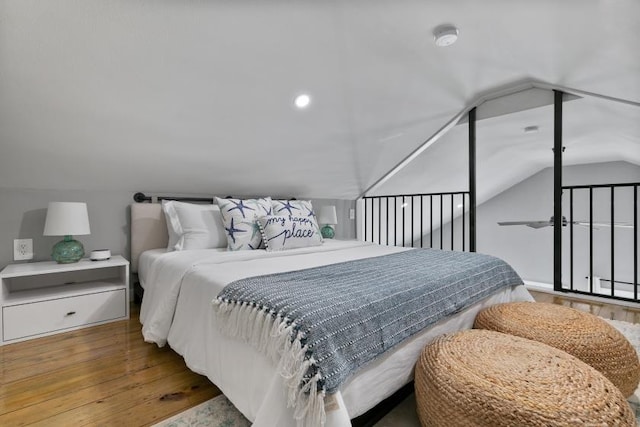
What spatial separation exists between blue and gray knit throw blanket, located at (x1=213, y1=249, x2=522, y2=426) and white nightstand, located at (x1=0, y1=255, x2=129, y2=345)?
1.52m

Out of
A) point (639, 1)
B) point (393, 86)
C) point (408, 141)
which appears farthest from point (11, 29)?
point (408, 141)

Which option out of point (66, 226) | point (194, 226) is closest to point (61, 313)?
point (66, 226)

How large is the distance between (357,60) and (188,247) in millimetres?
1904

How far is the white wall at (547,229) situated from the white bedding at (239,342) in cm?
433

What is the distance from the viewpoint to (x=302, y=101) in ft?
8.17

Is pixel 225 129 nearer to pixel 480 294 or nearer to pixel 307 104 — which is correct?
pixel 307 104

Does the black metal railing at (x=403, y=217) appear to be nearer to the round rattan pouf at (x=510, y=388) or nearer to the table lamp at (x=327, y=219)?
the table lamp at (x=327, y=219)

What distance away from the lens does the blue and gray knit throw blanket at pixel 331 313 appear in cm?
91

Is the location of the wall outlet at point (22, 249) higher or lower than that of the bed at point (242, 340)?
higher

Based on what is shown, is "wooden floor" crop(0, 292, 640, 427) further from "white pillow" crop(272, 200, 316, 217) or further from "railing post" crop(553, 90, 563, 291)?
"railing post" crop(553, 90, 563, 291)

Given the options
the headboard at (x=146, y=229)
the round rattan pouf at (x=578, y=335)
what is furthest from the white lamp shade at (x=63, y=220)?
the round rattan pouf at (x=578, y=335)

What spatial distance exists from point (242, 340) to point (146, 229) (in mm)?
1978

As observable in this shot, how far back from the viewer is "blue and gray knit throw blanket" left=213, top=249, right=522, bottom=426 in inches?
35.7

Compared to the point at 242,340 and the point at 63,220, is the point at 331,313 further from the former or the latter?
the point at 63,220
